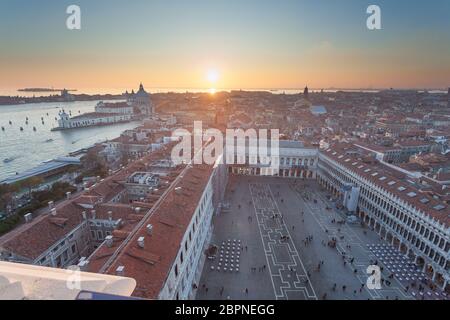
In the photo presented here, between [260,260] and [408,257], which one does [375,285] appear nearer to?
[408,257]

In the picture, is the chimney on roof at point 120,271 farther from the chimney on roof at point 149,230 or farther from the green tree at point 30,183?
the green tree at point 30,183

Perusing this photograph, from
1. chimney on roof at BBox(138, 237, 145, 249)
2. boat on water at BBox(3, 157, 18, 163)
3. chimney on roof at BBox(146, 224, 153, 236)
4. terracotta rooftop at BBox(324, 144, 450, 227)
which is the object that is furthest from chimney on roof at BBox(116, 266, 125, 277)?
boat on water at BBox(3, 157, 18, 163)

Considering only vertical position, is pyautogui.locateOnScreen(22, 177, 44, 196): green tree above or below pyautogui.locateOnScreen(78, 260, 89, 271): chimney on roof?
below

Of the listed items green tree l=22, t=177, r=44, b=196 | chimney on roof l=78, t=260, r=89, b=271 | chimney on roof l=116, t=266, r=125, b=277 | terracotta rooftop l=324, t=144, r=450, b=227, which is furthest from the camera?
green tree l=22, t=177, r=44, b=196

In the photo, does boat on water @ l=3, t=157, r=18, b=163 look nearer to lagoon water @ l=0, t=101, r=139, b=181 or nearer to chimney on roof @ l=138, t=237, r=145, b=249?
lagoon water @ l=0, t=101, r=139, b=181

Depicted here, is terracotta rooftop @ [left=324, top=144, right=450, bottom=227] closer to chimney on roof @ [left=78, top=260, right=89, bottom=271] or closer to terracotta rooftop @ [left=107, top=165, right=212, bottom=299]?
terracotta rooftop @ [left=107, top=165, right=212, bottom=299]

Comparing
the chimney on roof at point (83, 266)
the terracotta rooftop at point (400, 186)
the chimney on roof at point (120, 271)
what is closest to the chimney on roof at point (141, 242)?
the chimney on roof at point (120, 271)

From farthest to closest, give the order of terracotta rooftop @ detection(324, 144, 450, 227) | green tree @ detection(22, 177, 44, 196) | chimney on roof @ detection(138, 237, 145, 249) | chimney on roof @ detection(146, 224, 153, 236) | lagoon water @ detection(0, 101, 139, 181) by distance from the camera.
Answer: lagoon water @ detection(0, 101, 139, 181) → green tree @ detection(22, 177, 44, 196) → terracotta rooftop @ detection(324, 144, 450, 227) → chimney on roof @ detection(146, 224, 153, 236) → chimney on roof @ detection(138, 237, 145, 249)

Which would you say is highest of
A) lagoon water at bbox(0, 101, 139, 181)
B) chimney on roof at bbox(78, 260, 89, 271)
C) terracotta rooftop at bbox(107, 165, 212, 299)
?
lagoon water at bbox(0, 101, 139, 181)

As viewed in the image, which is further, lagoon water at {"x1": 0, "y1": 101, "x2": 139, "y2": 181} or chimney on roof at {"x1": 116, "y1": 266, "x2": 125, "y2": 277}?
lagoon water at {"x1": 0, "y1": 101, "x2": 139, "y2": 181}

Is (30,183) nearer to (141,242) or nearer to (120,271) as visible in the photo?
(141,242)

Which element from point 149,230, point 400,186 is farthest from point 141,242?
point 400,186
